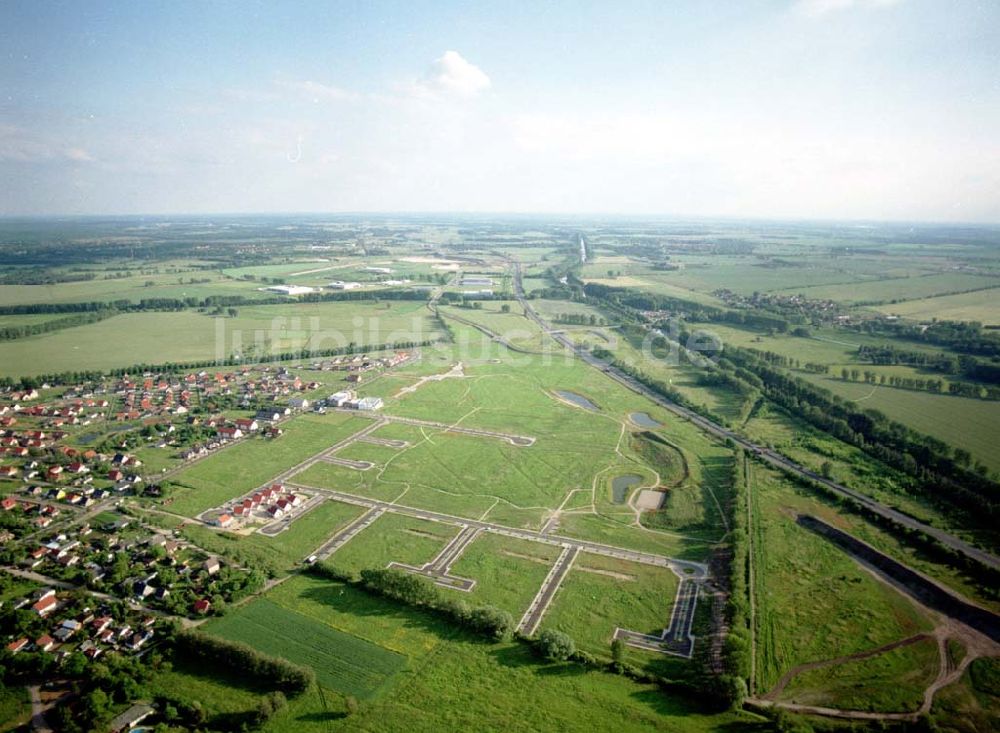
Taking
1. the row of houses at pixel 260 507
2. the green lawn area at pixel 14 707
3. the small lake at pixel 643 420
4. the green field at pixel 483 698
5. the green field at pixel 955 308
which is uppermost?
the green field at pixel 955 308

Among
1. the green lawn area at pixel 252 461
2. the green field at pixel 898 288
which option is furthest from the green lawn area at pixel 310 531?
the green field at pixel 898 288

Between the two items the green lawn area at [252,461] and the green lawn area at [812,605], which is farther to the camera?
the green lawn area at [252,461]

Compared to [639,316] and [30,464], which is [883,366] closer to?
[639,316]

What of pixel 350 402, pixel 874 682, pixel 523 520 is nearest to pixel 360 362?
pixel 350 402

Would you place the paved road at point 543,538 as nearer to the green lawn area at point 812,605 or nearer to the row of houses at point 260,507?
the row of houses at point 260,507

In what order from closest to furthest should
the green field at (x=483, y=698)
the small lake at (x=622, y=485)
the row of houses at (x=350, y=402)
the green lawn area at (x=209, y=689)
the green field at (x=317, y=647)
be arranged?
the green field at (x=483, y=698) < the green lawn area at (x=209, y=689) < the green field at (x=317, y=647) < the small lake at (x=622, y=485) < the row of houses at (x=350, y=402)

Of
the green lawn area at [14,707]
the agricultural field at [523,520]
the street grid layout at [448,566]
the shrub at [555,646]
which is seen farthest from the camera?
the street grid layout at [448,566]

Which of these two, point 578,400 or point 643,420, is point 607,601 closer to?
point 643,420
